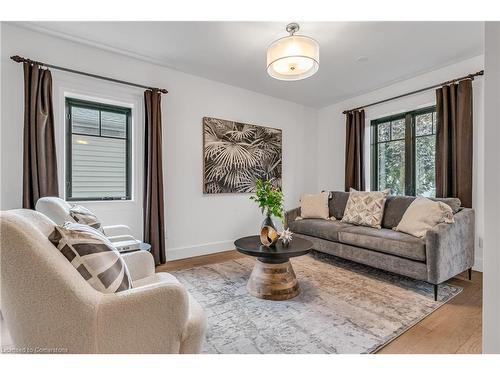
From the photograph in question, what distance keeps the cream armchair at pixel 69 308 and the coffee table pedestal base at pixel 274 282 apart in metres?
1.28

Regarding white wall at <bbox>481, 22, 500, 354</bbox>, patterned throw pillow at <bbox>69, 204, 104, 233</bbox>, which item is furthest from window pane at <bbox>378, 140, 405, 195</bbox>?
patterned throw pillow at <bbox>69, 204, 104, 233</bbox>

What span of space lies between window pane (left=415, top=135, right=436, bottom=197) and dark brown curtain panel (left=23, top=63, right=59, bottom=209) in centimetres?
447

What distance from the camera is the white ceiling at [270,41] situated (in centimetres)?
248

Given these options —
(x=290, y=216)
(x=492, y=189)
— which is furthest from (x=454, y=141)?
(x=492, y=189)

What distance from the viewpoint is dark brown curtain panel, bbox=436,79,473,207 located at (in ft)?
9.75

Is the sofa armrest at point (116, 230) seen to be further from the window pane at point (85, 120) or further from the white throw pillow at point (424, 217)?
the white throw pillow at point (424, 217)

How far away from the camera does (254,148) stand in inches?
164

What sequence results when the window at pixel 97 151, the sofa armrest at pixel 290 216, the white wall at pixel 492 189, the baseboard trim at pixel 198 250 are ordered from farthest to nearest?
1. the sofa armrest at pixel 290 216
2. the baseboard trim at pixel 198 250
3. the window at pixel 97 151
4. the white wall at pixel 492 189

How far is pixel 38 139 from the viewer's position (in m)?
2.48

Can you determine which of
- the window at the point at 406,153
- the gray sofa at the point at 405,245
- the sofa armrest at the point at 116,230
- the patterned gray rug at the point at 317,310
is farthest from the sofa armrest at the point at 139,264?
the window at the point at 406,153

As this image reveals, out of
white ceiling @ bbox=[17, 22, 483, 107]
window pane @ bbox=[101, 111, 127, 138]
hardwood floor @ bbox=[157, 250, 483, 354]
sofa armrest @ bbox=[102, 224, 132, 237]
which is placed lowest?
hardwood floor @ bbox=[157, 250, 483, 354]

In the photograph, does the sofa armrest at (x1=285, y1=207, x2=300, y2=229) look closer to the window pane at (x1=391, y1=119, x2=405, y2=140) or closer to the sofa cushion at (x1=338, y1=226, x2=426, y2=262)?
the sofa cushion at (x1=338, y1=226, x2=426, y2=262)

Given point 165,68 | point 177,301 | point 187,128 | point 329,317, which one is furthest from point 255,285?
point 165,68

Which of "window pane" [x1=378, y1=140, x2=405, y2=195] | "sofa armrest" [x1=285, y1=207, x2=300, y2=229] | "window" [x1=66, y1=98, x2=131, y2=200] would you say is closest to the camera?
"window" [x1=66, y1=98, x2=131, y2=200]
